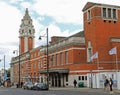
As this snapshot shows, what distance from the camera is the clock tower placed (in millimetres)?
127656

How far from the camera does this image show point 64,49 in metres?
75.2

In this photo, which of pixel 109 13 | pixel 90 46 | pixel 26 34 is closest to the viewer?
pixel 90 46

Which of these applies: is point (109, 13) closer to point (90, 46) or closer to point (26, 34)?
point (90, 46)

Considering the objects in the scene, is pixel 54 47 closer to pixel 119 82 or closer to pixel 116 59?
pixel 116 59

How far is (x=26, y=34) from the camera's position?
419ft

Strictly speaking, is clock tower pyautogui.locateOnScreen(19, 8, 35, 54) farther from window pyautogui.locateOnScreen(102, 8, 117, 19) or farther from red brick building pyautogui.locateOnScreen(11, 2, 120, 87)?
window pyautogui.locateOnScreen(102, 8, 117, 19)

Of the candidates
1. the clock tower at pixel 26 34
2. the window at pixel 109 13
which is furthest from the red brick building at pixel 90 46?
the clock tower at pixel 26 34

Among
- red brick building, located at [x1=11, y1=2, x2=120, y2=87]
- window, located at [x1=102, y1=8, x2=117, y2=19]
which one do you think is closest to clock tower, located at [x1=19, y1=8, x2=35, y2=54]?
red brick building, located at [x1=11, y1=2, x2=120, y2=87]

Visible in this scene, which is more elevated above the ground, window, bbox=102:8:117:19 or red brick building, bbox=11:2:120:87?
window, bbox=102:8:117:19

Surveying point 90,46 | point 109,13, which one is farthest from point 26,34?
point 109,13

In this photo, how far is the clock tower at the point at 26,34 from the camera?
419ft

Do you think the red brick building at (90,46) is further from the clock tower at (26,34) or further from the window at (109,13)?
the clock tower at (26,34)

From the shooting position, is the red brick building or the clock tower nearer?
the red brick building

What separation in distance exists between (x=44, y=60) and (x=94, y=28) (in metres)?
23.3
